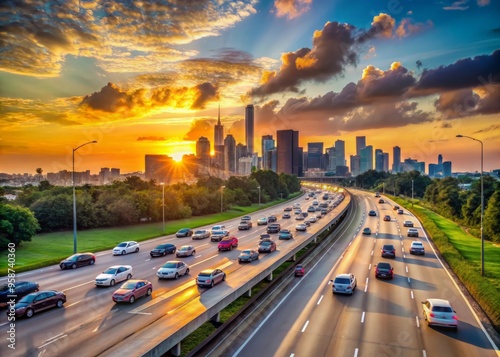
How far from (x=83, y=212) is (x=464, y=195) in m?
96.7

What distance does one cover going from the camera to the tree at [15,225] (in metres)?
44.2

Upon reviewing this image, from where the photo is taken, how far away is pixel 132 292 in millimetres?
25922

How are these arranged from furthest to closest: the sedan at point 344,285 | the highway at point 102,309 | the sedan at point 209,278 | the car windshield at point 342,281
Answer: the car windshield at point 342,281 → the sedan at point 344,285 → the sedan at point 209,278 → the highway at point 102,309

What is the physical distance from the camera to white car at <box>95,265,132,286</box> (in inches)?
1185

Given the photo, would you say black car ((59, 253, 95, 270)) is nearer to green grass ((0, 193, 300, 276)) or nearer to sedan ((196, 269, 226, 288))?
green grass ((0, 193, 300, 276))

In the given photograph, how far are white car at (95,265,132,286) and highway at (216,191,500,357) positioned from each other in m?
13.3

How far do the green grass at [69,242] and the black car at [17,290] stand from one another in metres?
9.39

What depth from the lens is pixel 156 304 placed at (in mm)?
25234

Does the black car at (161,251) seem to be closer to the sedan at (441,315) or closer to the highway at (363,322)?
the highway at (363,322)

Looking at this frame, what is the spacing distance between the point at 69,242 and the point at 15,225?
28.0 feet

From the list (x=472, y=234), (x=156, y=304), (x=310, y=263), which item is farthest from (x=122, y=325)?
(x=472, y=234)

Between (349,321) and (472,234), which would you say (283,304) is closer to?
(349,321)

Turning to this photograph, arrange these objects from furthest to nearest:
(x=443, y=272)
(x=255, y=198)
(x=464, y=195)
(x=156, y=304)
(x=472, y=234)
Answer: (x=255, y=198) → (x=464, y=195) → (x=472, y=234) → (x=443, y=272) → (x=156, y=304)

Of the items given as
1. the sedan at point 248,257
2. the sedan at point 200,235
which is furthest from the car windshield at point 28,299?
the sedan at point 200,235
